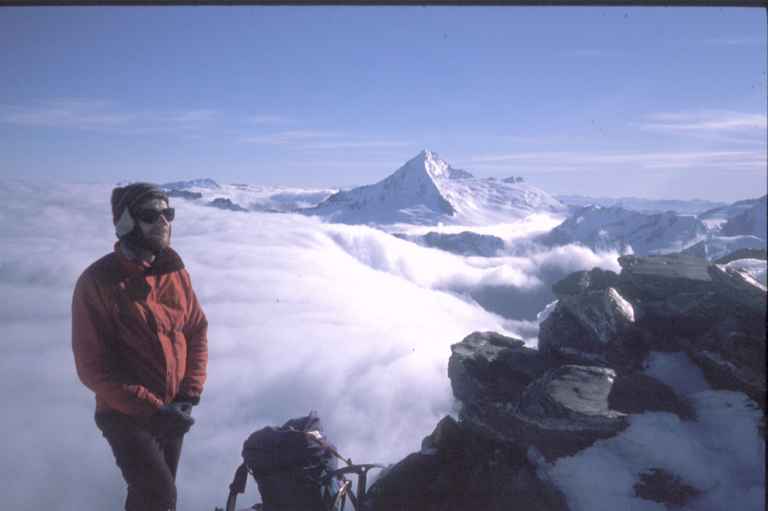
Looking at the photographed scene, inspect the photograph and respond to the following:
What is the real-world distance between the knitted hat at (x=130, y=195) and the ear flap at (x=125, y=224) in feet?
0.11

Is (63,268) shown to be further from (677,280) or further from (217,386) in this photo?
(677,280)

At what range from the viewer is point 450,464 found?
552 cm

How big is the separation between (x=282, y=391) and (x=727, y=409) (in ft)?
121

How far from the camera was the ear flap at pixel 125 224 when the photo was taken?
3299 mm

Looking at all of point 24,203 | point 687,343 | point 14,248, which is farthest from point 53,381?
point 687,343

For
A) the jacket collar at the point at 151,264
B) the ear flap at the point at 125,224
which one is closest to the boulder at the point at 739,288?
the jacket collar at the point at 151,264

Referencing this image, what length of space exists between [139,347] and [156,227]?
933 millimetres

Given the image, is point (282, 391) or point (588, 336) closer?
point (588, 336)

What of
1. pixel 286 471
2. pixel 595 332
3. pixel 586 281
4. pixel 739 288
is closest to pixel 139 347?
pixel 286 471

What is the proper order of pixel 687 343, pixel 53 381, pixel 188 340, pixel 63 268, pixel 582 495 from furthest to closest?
1. pixel 63 268
2. pixel 53 381
3. pixel 687 343
4. pixel 582 495
5. pixel 188 340

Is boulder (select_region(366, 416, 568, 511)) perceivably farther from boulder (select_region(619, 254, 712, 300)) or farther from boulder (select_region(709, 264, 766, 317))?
boulder (select_region(619, 254, 712, 300))

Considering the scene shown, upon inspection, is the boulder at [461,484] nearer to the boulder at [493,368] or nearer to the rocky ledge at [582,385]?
the rocky ledge at [582,385]

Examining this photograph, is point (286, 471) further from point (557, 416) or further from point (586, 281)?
point (586, 281)

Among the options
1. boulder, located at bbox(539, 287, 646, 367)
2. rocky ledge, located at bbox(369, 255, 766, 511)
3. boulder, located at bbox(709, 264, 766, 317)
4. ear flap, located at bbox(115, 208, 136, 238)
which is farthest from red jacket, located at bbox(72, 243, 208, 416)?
boulder, located at bbox(709, 264, 766, 317)
